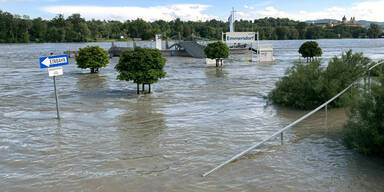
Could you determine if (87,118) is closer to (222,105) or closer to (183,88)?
(222,105)

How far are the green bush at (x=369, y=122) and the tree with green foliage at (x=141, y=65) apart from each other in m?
10.4

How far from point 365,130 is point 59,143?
7.37 meters

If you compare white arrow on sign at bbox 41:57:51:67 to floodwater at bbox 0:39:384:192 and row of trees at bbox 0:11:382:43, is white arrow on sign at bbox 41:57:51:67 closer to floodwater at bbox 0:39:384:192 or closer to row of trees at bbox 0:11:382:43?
floodwater at bbox 0:39:384:192

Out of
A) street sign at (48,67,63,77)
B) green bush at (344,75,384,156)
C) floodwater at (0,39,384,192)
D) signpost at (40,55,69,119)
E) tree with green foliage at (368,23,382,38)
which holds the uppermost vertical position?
tree with green foliage at (368,23,382,38)

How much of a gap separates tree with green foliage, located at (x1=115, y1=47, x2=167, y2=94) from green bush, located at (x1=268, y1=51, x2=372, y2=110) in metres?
6.19

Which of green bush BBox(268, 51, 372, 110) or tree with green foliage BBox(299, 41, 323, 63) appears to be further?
tree with green foliage BBox(299, 41, 323, 63)

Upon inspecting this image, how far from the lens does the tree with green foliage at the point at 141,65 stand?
54.7ft

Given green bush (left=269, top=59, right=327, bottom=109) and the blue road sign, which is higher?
the blue road sign

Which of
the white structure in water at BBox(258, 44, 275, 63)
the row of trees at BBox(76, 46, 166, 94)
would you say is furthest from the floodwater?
the white structure in water at BBox(258, 44, 275, 63)

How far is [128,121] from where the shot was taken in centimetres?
1197

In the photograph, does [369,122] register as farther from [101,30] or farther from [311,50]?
[101,30]

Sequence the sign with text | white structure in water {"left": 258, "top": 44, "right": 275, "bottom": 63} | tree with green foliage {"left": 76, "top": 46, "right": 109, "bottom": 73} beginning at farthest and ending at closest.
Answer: the sign with text < white structure in water {"left": 258, "top": 44, "right": 275, "bottom": 63} < tree with green foliage {"left": 76, "top": 46, "right": 109, "bottom": 73}

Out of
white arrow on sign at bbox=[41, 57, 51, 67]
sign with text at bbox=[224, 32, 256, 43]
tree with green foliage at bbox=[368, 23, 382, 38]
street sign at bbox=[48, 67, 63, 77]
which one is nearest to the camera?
white arrow on sign at bbox=[41, 57, 51, 67]

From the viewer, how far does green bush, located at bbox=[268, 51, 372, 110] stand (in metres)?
12.6
